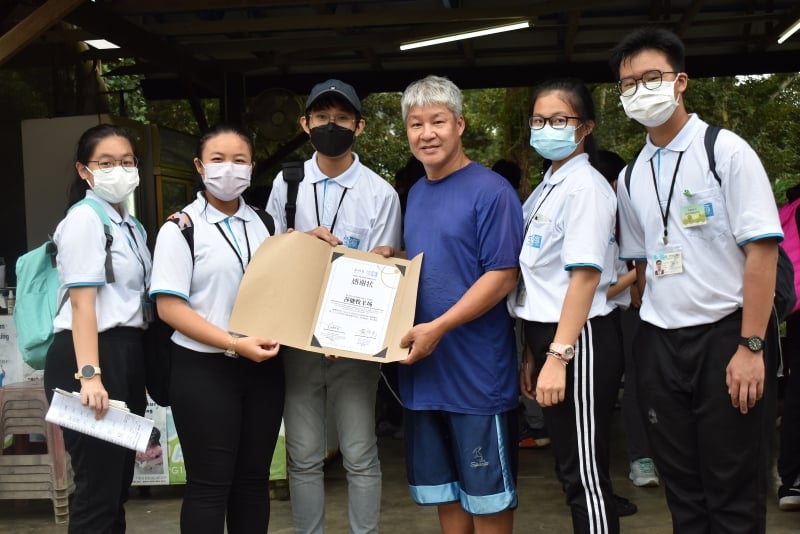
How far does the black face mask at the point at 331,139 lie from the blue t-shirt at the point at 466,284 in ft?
1.26

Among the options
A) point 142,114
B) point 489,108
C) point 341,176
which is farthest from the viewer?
point 489,108

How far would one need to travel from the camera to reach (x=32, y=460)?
4336mm

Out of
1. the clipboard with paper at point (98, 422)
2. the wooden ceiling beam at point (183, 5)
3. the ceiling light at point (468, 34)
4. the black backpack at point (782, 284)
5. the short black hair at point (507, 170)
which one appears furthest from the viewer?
the ceiling light at point (468, 34)

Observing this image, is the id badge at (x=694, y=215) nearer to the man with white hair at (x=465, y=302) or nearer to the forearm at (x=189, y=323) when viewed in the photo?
the man with white hair at (x=465, y=302)

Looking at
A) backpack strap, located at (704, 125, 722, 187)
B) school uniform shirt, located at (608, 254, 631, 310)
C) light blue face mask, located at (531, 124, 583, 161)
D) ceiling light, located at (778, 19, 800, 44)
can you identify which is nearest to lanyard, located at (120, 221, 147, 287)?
light blue face mask, located at (531, 124, 583, 161)

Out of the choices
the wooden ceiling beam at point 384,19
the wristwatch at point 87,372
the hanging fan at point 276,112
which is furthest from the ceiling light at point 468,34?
the wristwatch at point 87,372

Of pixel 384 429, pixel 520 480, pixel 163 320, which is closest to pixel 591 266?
pixel 163 320

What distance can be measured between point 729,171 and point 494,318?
2.95ft

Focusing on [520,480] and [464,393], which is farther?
[520,480]

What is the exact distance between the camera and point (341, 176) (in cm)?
300

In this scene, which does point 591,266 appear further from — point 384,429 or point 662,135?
point 384,429

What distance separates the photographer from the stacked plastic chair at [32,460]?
432 cm

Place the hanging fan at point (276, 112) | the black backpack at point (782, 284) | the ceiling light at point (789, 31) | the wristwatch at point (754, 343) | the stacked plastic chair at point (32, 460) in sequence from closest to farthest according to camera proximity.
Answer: the wristwatch at point (754, 343) → the black backpack at point (782, 284) → the stacked plastic chair at point (32, 460) → the ceiling light at point (789, 31) → the hanging fan at point (276, 112)

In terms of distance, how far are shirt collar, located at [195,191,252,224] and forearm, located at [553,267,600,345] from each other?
115 cm
